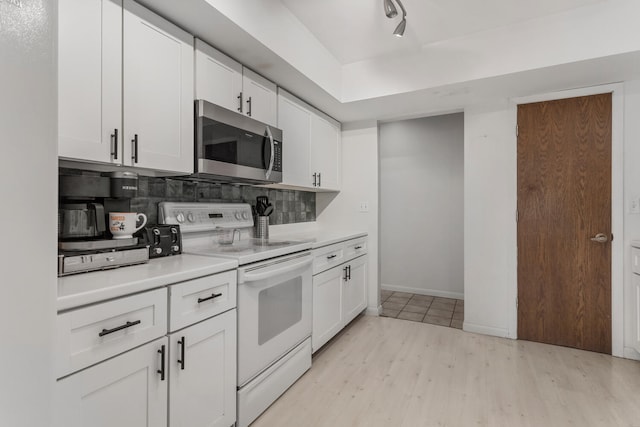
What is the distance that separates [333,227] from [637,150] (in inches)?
105

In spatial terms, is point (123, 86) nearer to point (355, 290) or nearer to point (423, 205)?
point (355, 290)

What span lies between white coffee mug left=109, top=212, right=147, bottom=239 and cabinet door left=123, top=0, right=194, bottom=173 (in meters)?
0.24

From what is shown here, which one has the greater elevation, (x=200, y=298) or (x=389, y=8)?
(x=389, y=8)

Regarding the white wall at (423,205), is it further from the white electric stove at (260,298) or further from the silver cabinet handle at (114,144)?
the silver cabinet handle at (114,144)

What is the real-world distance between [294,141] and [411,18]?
4.07 ft

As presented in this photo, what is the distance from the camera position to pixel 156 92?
1609 mm

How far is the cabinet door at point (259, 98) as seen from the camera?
2191mm

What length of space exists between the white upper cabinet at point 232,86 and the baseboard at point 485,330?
2541 millimetres

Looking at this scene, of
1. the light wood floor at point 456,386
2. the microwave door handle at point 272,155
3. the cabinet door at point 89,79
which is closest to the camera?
the cabinet door at point 89,79

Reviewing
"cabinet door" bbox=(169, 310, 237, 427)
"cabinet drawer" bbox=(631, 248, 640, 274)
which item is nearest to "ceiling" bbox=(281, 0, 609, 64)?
"cabinet drawer" bbox=(631, 248, 640, 274)

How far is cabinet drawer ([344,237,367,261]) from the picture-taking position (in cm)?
298

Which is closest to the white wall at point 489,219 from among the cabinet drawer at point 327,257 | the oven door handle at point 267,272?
the cabinet drawer at point 327,257

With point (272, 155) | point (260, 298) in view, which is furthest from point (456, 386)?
point (272, 155)

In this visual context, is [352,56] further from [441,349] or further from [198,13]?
[441,349]
